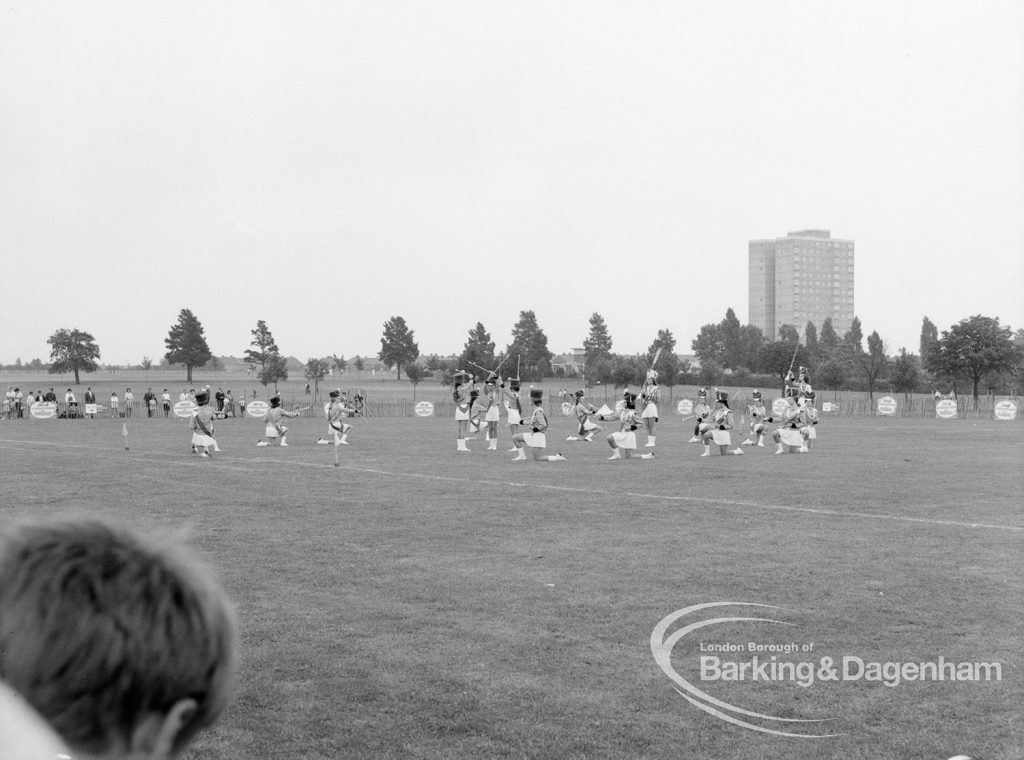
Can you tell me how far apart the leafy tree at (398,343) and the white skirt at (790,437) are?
73.0 m

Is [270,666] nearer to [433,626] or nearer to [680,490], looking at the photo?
[433,626]

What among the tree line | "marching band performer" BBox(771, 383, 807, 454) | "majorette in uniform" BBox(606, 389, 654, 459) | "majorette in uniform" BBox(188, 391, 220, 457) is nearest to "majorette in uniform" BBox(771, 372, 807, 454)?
"marching band performer" BBox(771, 383, 807, 454)

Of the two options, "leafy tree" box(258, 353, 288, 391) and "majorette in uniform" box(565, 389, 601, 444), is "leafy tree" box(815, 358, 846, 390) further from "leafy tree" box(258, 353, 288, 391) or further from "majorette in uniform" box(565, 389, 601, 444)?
"majorette in uniform" box(565, 389, 601, 444)

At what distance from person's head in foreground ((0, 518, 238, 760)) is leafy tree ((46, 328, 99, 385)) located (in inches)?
3735

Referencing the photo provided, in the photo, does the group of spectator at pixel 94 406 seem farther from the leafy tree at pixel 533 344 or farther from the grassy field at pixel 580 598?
the leafy tree at pixel 533 344

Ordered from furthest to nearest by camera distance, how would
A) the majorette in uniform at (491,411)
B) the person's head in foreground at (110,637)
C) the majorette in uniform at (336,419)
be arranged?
the majorette in uniform at (336,419)
the majorette in uniform at (491,411)
the person's head in foreground at (110,637)

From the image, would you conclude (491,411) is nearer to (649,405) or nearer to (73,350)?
(649,405)

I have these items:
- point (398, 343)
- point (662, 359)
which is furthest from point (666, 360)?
point (398, 343)

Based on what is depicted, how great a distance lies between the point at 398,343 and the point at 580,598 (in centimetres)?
8918

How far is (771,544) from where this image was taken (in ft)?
36.5

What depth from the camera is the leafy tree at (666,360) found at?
80.6 meters

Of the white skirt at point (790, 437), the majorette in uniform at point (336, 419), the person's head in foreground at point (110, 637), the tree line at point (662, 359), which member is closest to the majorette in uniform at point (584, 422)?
the white skirt at point (790, 437)

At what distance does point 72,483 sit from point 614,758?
16.0 metres

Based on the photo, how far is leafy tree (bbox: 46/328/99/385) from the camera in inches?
3484
